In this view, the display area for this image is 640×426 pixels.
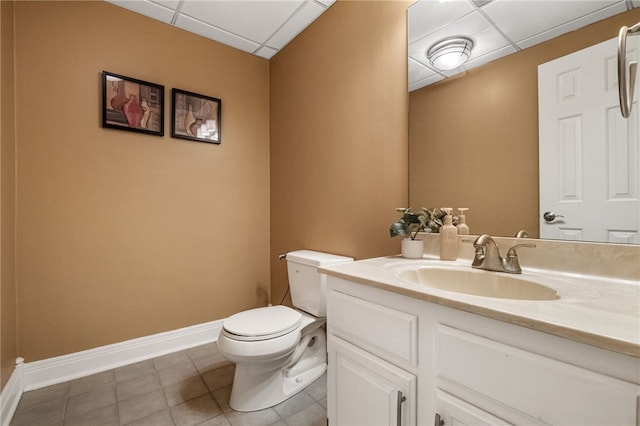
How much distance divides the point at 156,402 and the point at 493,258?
5.95 ft

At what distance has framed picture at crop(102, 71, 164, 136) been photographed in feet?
6.10

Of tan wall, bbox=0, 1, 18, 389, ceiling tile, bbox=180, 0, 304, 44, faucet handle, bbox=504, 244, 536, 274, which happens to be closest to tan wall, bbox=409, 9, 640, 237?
faucet handle, bbox=504, 244, 536, 274

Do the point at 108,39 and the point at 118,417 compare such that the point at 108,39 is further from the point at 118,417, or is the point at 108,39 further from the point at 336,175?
the point at 118,417

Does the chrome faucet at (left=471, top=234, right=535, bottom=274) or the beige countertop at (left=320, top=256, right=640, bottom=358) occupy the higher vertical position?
the chrome faucet at (left=471, top=234, right=535, bottom=274)

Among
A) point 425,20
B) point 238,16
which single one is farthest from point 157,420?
point 238,16

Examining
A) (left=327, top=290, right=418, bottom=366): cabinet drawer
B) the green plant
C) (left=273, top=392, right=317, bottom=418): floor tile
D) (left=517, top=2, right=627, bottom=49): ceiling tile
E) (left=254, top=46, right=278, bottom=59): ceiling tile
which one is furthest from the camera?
(left=254, top=46, right=278, bottom=59): ceiling tile

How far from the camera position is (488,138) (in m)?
1.22

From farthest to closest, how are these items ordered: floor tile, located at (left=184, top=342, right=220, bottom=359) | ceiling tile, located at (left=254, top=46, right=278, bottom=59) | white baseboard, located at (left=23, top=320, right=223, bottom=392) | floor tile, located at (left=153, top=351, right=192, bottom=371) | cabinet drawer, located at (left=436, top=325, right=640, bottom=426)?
ceiling tile, located at (left=254, top=46, right=278, bottom=59)
floor tile, located at (left=184, top=342, right=220, bottom=359)
floor tile, located at (left=153, top=351, right=192, bottom=371)
white baseboard, located at (left=23, top=320, right=223, bottom=392)
cabinet drawer, located at (left=436, top=325, right=640, bottom=426)

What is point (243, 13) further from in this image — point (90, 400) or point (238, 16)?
point (90, 400)

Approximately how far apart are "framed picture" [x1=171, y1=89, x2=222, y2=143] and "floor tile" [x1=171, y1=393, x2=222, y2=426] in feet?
5.76

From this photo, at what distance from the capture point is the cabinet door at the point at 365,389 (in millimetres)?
825

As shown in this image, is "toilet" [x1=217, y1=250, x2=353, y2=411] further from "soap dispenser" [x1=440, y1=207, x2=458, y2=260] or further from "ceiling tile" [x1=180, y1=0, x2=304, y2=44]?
"ceiling tile" [x1=180, y1=0, x2=304, y2=44]

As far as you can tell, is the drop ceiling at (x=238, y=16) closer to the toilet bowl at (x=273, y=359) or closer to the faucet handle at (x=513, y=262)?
the faucet handle at (x=513, y=262)

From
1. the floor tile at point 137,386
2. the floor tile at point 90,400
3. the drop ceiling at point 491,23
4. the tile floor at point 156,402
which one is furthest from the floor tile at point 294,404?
the drop ceiling at point 491,23
